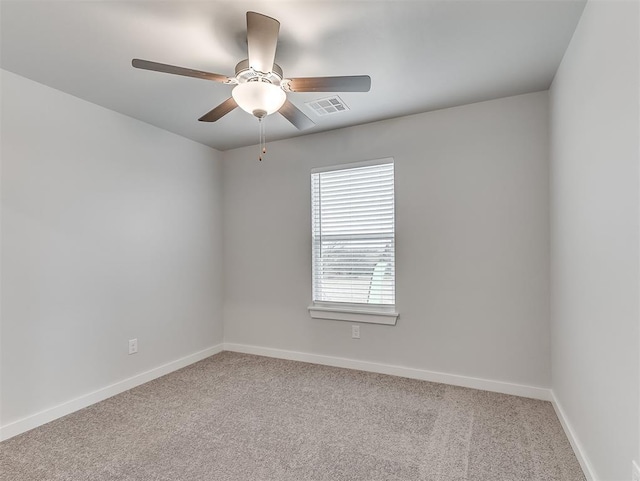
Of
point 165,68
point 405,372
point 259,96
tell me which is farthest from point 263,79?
point 405,372

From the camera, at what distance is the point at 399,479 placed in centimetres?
176

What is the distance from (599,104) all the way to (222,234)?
354 centimetres

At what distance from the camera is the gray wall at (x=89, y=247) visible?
7.52ft

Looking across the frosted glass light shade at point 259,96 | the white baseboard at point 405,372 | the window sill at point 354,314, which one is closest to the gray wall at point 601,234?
the white baseboard at point 405,372

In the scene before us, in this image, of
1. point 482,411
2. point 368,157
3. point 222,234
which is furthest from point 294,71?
point 482,411

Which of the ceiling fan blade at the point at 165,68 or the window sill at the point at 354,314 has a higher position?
the ceiling fan blade at the point at 165,68

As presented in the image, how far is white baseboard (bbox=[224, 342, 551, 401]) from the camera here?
8.77 ft

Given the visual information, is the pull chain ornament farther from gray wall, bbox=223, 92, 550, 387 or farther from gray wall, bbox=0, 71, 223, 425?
gray wall, bbox=0, 71, 223, 425

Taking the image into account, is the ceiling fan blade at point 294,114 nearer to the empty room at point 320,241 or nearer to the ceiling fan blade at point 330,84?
the empty room at point 320,241

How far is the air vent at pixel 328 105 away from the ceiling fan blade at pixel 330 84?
2.86 ft

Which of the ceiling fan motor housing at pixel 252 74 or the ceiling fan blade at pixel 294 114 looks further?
the ceiling fan blade at pixel 294 114

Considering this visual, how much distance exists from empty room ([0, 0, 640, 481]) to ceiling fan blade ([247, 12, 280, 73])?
0.04 feet

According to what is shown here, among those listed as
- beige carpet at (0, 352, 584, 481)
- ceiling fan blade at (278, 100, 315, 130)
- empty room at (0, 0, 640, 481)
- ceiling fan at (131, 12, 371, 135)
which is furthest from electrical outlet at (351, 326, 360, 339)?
ceiling fan at (131, 12, 371, 135)

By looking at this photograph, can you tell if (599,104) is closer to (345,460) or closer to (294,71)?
(294,71)
